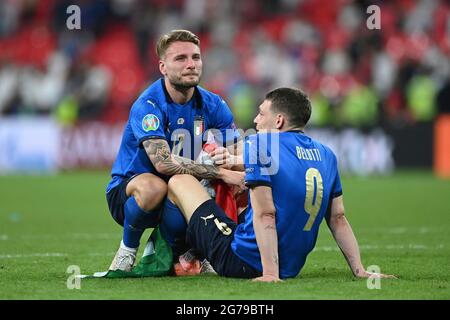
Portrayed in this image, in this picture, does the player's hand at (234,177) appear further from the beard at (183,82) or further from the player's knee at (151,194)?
the beard at (183,82)

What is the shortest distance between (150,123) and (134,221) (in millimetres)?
668

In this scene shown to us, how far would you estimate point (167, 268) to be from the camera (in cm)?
652

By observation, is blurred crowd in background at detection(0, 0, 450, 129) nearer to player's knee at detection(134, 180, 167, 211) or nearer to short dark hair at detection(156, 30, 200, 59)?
short dark hair at detection(156, 30, 200, 59)

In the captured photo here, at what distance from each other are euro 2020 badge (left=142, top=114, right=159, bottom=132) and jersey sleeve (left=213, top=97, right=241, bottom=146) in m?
0.63

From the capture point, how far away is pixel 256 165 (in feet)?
18.7

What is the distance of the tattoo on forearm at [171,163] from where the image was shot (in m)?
6.39

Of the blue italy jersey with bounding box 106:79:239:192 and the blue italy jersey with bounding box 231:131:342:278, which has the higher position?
the blue italy jersey with bounding box 106:79:239:192

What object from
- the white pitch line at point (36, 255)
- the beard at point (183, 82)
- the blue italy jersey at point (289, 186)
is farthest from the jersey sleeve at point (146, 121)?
the white pitch line at point (36, 255)

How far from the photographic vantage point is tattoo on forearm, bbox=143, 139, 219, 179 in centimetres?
639

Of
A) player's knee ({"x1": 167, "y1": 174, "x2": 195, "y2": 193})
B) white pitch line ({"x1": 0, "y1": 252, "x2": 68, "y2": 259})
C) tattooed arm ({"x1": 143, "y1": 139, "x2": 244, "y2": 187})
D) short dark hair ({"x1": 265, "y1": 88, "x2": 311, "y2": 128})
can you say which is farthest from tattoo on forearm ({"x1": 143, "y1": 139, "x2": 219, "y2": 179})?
white pitch line ({"x1": 0, "y1": 252, "x2": 68, "y2": 259})

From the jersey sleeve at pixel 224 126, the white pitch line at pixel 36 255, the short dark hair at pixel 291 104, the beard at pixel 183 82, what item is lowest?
the white pitch line at pixel 36 255

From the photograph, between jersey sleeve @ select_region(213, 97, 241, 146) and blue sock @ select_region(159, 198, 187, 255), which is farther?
jersey sleeve @ select_region(213, 97, 241, 146)

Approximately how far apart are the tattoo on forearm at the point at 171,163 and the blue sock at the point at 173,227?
0.23 m
